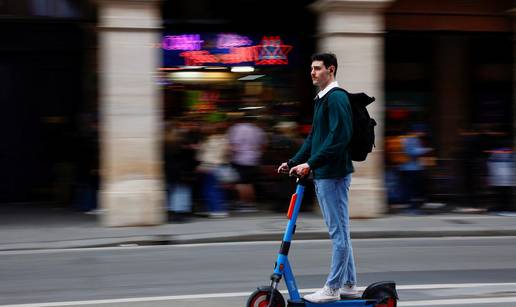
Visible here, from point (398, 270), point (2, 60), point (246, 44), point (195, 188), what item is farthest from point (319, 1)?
point (2, 60)

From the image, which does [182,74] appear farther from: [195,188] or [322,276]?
[322,276]

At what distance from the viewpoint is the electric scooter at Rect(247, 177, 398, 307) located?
494 cm

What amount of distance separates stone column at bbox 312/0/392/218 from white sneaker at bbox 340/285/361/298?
5.64 meters

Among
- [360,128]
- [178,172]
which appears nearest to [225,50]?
[178,172]

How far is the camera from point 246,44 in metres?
12.9

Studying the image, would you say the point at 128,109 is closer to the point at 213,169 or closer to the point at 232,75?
the point at 213,169

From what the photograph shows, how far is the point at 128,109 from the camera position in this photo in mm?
10141

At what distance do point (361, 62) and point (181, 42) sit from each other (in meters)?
3.47

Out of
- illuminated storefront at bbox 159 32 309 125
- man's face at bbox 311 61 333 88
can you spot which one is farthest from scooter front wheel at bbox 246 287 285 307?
illuminated storefront at bbox 159 32 309 125

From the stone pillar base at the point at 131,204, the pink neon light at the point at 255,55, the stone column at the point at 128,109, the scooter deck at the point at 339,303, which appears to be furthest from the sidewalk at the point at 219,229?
the scooter deck at the point at 339,303

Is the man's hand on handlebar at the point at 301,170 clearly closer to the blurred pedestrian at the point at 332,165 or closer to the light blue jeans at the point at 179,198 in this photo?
the blurred pedestrian at the point at 332,165

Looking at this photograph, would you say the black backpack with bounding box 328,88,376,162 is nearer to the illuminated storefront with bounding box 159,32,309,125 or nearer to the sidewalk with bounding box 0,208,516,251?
the sidewalk with bounding box 0,208,516,251

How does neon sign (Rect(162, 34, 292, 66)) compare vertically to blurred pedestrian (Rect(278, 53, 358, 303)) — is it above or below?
above

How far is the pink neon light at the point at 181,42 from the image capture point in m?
12.4
